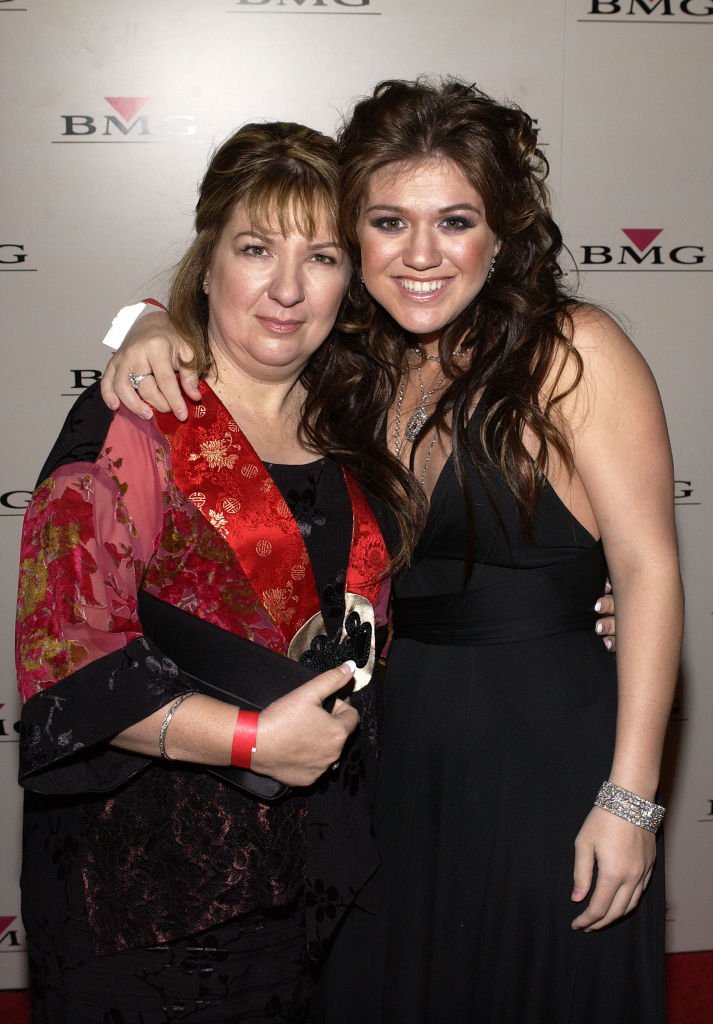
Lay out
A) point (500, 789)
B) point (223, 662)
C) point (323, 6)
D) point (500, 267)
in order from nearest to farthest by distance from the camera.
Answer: point (223, 662) → point (500, 789) → point (500, 267) → point (323, 6)

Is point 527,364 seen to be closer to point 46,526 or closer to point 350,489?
point 350,489

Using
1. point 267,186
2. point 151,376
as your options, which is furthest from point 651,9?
point 151,376

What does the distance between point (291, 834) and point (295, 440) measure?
1.93ft

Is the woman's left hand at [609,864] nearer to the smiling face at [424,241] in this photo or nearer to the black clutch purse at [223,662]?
the black clutch purse at [223,662]

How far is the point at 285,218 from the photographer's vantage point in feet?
4.80

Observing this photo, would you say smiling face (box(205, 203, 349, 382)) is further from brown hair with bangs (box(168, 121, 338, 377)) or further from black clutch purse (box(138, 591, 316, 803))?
black clutch purse (box(138, 591, 316, 803))

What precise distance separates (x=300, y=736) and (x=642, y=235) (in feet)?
6.14

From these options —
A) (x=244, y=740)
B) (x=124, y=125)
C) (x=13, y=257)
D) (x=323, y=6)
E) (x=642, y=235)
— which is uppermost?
(x=323, y=6)

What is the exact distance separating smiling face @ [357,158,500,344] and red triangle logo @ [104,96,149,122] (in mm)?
1220

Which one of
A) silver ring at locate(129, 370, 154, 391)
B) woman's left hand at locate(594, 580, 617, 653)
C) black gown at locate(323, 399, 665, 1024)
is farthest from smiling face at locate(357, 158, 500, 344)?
woman's left hand at locate(594, 580, 617, 653)

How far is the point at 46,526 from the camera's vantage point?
1267 mm

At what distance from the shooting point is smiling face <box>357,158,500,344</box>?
4.83ft

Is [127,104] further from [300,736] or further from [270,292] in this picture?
[300,736]

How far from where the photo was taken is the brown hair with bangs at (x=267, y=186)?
1.46 meters
